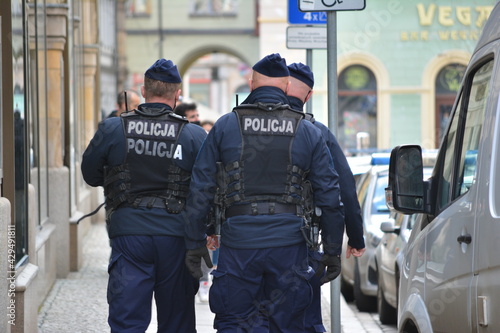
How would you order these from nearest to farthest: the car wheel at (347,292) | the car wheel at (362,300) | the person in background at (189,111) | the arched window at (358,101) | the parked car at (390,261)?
the parked car at (390,261), the person in background at (189,111), the car wheel at (362,300), the car wheel at (347,292), the arched window at (358,101)

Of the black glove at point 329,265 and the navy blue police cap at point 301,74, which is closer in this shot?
the black glove at point 329,265

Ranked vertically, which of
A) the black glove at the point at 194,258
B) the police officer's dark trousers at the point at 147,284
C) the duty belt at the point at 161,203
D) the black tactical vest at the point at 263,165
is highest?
the black tactical vest at the point at 263,165

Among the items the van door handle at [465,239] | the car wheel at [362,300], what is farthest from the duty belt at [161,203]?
the car wheel at [362,300]

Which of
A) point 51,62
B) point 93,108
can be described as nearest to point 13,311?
point 51,62

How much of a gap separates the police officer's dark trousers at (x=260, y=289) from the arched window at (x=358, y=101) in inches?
1095

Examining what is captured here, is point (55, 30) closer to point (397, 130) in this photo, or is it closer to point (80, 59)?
point (80, 59)

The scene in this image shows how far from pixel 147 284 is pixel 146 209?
425 mm

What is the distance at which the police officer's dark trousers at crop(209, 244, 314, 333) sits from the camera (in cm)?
588

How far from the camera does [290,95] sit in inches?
277

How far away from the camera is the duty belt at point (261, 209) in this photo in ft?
19.4

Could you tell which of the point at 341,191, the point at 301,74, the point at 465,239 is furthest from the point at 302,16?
the point at 465,239

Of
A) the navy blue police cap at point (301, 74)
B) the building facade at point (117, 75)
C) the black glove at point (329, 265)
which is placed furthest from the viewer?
the building facade at point (117, 75)

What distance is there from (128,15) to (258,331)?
44.1 m

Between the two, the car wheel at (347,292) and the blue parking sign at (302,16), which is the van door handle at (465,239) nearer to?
the blue parking sign at (302,16)
